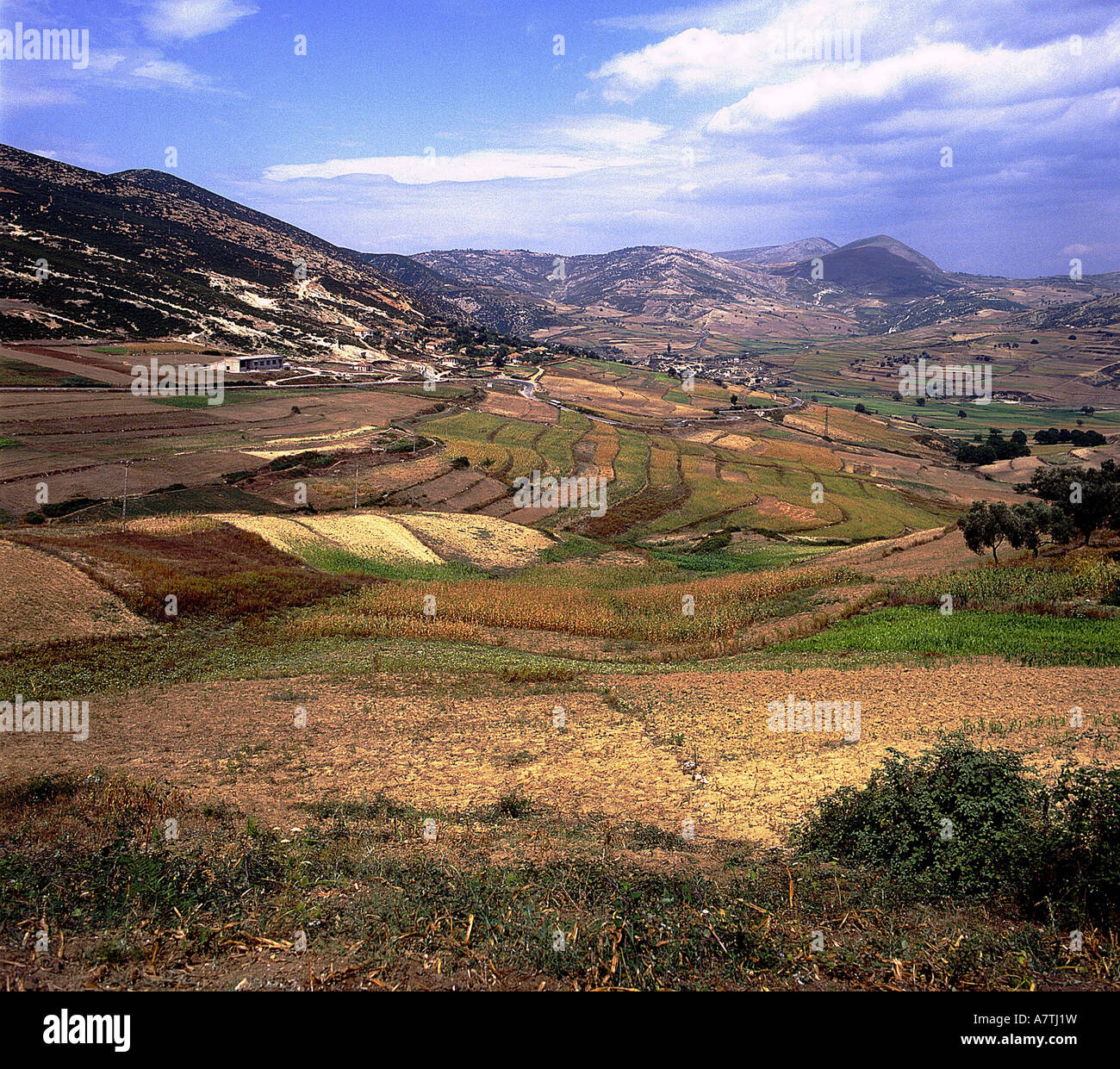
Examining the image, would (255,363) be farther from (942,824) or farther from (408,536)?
(942,824)

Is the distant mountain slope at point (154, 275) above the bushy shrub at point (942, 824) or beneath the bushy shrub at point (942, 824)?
above

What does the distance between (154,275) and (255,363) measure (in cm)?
3879

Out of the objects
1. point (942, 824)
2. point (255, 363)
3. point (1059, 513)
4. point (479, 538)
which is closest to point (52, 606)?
point (942, 824)

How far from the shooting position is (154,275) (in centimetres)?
12288

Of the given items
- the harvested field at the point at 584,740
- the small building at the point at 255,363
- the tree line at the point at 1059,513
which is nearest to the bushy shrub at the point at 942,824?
the harvested field at the point at 584,740

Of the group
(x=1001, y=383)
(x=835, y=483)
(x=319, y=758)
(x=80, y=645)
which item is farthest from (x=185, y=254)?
(x=1001, y=383)

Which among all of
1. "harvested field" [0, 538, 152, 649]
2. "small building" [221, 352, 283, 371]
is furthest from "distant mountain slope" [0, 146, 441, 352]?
"harvested field" [0, 538, 152, 649]

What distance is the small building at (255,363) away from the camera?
97756 mm

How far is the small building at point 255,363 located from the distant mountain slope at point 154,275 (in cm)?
896

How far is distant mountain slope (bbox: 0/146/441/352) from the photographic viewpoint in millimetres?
99500

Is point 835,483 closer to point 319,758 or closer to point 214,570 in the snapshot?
point 214,570

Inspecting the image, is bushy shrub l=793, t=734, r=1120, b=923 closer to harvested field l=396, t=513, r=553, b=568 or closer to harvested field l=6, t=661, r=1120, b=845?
harvested field l=6, t=661, r=1120, b=845

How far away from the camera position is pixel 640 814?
1156cm

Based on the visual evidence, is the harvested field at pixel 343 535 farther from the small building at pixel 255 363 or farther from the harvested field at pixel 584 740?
the small building at pixel 255 363
